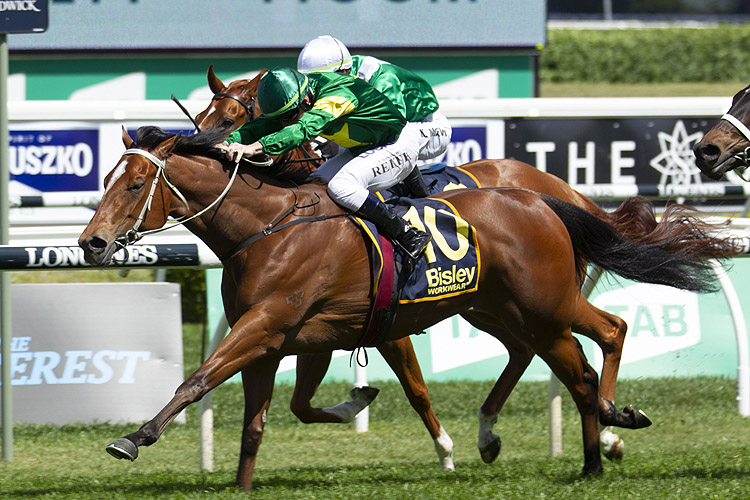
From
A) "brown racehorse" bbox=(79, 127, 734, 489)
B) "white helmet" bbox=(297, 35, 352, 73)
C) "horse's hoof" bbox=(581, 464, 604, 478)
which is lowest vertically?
"horse's hoof" bbox=(581, 464, 604, 478)

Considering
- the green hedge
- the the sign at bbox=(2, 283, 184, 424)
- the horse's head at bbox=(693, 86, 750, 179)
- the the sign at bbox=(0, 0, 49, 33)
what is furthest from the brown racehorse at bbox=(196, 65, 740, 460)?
the green hedge

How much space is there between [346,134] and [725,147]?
157cm

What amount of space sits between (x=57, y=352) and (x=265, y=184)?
2161 millimetres

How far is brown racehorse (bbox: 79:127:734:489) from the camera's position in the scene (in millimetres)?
3932

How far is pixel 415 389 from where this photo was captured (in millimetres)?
4887

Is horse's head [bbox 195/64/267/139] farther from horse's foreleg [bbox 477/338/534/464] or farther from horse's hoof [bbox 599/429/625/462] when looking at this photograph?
horse's hoof [bbox 599/429/625/462]

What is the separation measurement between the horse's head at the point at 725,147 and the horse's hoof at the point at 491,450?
156 centimetres

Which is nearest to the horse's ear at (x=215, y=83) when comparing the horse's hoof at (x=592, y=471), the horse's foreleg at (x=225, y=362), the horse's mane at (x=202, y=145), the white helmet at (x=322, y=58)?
the white helmet at (x=322, y=58)

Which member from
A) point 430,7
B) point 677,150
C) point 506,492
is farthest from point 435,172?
point 430,7

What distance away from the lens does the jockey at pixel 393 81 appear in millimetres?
4621

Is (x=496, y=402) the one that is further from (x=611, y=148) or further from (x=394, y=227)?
(x=611, y=148)

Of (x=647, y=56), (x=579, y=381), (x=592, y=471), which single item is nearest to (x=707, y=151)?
(x=579, y=381)

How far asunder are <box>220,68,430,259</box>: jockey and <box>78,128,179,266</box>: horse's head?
1.10 ft

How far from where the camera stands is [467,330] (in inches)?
256
